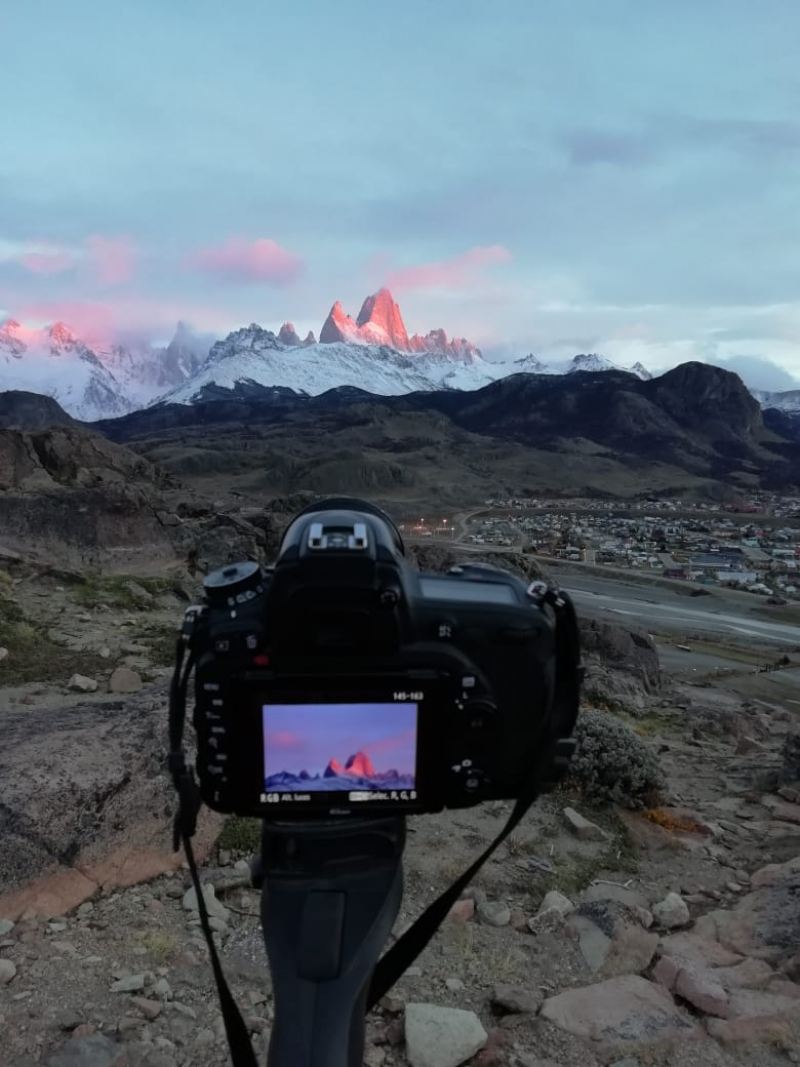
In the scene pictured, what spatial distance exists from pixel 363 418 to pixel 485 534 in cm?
9070

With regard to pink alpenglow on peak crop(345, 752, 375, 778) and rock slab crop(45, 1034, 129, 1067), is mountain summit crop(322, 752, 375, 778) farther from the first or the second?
rock slab crop(45, 1034, 129, 1067)

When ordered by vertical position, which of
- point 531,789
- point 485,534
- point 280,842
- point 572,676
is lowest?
point 485,534

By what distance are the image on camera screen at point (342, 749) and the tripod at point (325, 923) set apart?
0.14 meters

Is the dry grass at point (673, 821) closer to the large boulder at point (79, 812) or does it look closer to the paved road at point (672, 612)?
the large boulder at point (79, 812)

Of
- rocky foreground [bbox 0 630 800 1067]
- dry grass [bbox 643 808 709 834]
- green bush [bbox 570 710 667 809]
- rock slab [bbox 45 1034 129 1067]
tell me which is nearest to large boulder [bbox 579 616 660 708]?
green bush [bbox 570 710 667 809]

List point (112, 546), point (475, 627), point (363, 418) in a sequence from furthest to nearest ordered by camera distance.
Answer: point (363, 418) → point (112, 546) → point (475, 627)

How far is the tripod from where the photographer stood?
1.75 metres

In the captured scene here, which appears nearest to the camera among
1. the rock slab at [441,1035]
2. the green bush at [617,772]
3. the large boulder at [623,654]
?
the rock slab at [441,1035]

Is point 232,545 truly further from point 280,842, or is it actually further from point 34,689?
point 280,842

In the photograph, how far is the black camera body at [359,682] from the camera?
1.83 m

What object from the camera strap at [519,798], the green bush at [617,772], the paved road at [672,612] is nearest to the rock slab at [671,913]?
the green bush at [617,772]

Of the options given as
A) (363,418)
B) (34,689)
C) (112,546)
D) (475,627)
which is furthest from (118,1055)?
(363,418)

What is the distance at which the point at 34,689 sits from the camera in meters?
6.56

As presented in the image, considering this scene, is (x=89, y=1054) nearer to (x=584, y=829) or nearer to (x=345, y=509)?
(x=345, y=509)
